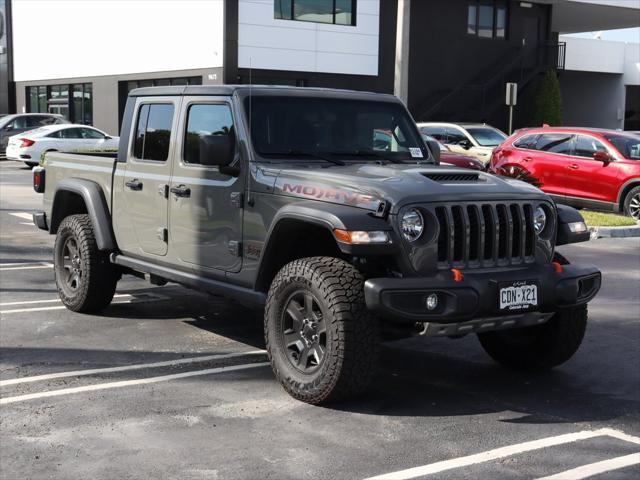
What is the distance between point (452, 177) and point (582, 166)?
1113cm

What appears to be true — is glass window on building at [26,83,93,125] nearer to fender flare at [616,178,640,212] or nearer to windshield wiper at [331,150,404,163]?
fender flare at [616,178,640,212]

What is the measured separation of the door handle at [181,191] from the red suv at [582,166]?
429 inches

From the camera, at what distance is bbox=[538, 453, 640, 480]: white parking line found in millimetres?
4504

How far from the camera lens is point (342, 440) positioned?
4988mm

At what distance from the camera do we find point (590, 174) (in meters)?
16.2

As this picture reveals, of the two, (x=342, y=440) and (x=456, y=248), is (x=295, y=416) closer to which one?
(x=342, y=440)

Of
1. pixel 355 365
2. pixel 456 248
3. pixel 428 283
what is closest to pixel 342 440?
pixel 355 365

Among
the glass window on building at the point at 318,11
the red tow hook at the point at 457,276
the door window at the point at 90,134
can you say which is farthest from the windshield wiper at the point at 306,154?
the glass window on building at the point at 318,11

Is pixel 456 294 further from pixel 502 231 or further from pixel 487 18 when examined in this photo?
pixel 487 18

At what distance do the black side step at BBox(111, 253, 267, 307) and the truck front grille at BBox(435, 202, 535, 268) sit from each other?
1.32 meters

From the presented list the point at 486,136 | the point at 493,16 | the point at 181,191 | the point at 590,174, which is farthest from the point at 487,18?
the point at 181,191

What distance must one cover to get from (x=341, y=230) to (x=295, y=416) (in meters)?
1.12

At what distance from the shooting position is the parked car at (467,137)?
23791 mm

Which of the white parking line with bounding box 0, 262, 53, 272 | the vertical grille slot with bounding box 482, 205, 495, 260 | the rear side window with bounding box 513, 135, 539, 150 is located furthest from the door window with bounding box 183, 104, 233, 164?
the rear side window with bounding box 513, 135, 539, 150
